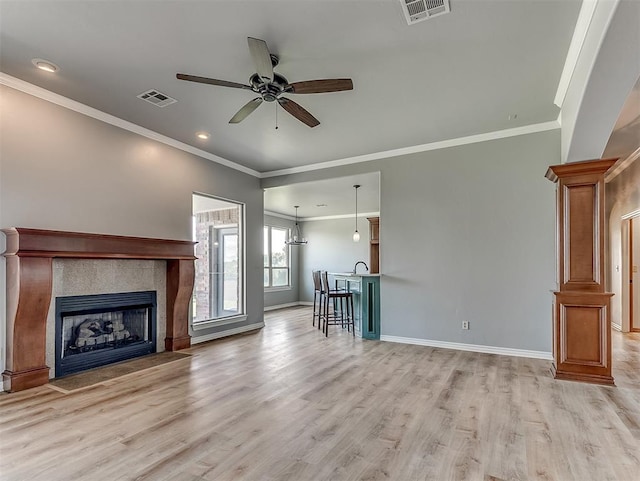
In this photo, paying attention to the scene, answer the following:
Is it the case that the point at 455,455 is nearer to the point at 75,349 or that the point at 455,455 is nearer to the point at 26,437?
the point at 26,437

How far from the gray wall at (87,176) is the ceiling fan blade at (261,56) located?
2.59 m

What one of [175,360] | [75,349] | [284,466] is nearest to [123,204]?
[75,349]

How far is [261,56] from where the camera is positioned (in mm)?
2523

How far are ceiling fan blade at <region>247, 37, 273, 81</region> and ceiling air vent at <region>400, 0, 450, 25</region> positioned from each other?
101cm

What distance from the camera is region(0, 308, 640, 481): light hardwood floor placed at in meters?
2.13

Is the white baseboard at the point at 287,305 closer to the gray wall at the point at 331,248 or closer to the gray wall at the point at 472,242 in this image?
the gray wall at the point at 331,248

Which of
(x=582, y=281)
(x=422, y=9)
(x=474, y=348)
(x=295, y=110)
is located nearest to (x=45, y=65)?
(x=295, y=110)

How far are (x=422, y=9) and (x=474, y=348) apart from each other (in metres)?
4.19

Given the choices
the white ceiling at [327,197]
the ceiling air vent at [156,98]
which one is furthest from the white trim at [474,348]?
the ceiling air vent at [156,98]

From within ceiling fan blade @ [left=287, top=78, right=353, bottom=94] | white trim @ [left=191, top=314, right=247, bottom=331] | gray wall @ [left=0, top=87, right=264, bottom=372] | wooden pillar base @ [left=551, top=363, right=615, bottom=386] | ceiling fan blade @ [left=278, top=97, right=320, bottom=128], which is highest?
ceiling fan blade @ [left=287, top=78, right=353, bottom=94]

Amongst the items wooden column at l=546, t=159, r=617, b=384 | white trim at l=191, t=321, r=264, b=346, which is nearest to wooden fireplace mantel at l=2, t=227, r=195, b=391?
white trim at l=191, t=321, r=264, b=346

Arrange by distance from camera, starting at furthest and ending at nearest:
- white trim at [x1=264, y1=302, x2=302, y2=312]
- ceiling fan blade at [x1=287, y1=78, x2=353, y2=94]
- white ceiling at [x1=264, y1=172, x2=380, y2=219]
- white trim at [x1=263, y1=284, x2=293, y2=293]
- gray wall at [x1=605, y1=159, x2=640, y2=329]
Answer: white trim at [x1=263, y1=284, x2=293, y2=293] < white trim at [x1=264, y1=302, x2=302, y2=312] < white ceiling at [x1=264, y1=172, x2=380, y2=219] < gray wall at [x1=605, y1=159, x2=640, y2=329] < ceiling fan blade at [x1=287, y1=78, x2=353, y2=94]

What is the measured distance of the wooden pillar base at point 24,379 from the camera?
333cm

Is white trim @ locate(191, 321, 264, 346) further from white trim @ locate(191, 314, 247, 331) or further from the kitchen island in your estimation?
the kitchen island
